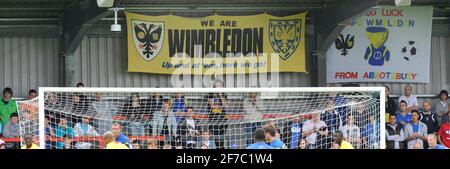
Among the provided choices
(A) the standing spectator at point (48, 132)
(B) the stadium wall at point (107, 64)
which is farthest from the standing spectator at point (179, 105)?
(B) the stadium wall at point (107, 64)

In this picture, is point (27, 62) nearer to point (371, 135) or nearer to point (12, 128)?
point (12, 128)

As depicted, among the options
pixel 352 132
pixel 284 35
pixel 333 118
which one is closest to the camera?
pixel 352 132

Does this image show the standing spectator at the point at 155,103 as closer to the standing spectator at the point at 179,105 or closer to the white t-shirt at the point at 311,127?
the standing spectator at the point at 179,105

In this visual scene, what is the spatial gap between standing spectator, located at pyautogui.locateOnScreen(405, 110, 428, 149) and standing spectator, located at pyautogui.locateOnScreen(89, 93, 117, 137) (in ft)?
20.1

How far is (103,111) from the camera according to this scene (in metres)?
17.1

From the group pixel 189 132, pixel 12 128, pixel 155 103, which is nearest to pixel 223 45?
pixel 155 103

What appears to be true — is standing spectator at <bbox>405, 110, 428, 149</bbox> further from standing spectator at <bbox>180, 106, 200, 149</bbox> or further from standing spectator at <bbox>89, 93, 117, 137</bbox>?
standing spectator at <bbox>89, 93, 117, 137</bbox>

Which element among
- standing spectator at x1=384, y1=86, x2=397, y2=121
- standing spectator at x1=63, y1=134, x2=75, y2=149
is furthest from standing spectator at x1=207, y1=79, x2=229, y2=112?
standing spectator at x1=384, y1=86, x2=397, y2=121

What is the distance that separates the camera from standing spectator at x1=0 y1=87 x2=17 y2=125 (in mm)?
18828

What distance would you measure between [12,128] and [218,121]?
164 inches

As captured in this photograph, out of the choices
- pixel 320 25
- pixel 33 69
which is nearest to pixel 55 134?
pixel 33 69

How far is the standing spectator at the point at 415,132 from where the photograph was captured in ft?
63.7

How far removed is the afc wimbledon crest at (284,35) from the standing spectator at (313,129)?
5.09 m
